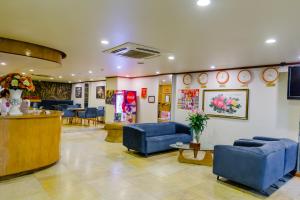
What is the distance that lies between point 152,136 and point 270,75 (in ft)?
11.2

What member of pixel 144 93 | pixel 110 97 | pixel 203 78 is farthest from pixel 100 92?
pixel 203 78

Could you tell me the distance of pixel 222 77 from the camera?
5.98 m

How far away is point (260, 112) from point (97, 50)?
13.9 ft

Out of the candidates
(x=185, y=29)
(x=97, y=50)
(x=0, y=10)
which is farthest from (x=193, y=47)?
(x=0, y=10)

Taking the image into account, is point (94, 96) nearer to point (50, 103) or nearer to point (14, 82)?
point (50, 103)

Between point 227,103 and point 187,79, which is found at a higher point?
point 187,79

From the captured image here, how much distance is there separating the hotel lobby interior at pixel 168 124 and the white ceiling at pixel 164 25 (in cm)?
2

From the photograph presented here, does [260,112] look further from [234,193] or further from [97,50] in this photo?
[97,50]

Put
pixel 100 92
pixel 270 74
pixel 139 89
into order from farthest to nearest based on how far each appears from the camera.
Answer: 1. pixel 100 92
2. pixel 139 89
3. pixel 270 74

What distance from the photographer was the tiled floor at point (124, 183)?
3059mm

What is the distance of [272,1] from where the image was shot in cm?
196

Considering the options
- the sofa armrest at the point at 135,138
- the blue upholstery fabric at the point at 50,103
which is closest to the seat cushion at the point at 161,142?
the sofa armrest at the point at 135,138

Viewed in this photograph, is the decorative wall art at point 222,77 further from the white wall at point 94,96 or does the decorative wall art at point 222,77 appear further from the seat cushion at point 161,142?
the white wall at point 94,96

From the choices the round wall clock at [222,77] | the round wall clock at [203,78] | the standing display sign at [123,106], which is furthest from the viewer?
the standing display sign at [123,106]
